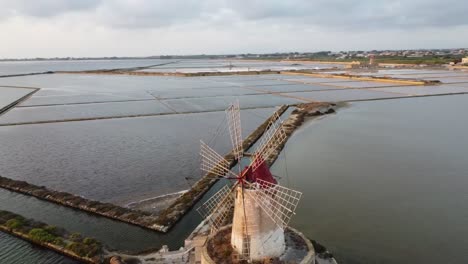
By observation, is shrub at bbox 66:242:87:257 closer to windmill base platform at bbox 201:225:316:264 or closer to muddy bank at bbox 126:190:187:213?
muddy bank at bbox 126:190:187:213

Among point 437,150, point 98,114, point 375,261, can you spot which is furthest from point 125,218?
point 98,114

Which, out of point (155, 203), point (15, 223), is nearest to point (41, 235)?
point (15, 223)

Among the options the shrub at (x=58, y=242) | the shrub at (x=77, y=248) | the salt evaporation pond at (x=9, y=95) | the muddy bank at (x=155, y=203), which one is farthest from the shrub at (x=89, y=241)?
the salt evaporation pond at (x=9, y=95)

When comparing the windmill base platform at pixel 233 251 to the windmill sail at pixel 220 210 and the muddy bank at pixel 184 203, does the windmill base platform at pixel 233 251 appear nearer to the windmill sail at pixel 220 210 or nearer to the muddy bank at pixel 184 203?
the windmill sail at pixel 220 210

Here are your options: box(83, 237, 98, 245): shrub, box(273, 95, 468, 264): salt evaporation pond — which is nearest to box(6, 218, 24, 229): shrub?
box(83, 237, 98, 245): shrub

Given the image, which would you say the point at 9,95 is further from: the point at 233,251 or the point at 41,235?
the point at 233,251

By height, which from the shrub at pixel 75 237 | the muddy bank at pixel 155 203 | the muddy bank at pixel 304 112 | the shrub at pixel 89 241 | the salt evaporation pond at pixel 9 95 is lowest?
the salt evaporation pond at pixel 9 95

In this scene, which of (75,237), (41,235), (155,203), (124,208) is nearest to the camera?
(75,237)
